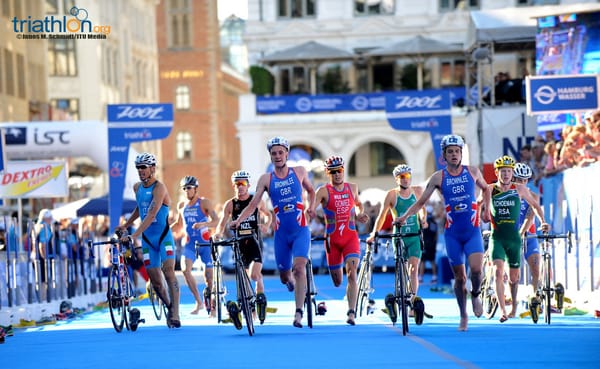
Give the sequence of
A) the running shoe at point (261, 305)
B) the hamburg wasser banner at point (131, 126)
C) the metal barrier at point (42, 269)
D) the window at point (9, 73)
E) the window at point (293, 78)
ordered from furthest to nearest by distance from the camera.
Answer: the window at point (293, 78), the window at point (9, 73), the hamburg wasser banner at point (131, 126), the metal barrier at point (42, 269), the running shoe at point (261, 305)

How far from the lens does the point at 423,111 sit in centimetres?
3241

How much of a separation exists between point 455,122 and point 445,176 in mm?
52082

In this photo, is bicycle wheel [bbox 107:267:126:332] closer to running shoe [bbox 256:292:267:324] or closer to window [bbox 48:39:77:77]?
running shoe [bbox 256:292:267:324]

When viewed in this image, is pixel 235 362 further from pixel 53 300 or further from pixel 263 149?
pixel 263 149

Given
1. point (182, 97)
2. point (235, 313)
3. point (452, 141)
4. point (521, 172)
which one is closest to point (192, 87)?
point (182, 97)

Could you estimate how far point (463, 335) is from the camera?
15.7 metres

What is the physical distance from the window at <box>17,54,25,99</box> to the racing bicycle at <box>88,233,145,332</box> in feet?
120

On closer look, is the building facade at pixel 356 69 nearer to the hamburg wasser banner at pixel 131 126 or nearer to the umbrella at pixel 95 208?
the umbrella at pixel 95 208

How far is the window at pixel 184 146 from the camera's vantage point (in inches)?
4205

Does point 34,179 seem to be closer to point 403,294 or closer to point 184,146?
point 403,294

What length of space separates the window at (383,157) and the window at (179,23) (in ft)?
119

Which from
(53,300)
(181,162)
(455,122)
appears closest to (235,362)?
(53,300)

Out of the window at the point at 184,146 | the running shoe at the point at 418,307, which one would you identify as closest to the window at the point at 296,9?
the window at the point at 184,146

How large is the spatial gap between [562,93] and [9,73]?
28.1 m
